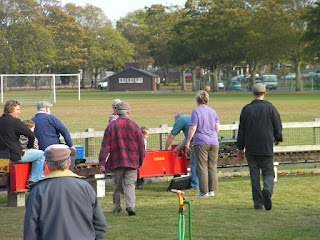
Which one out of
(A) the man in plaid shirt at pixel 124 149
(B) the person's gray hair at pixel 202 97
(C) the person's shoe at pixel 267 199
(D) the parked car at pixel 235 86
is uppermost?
(D) the parked car at pixel 235 86

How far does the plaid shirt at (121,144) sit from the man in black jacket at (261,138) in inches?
60.6

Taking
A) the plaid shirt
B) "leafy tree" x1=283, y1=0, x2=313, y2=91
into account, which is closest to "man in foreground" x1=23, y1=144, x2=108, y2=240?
the plaid shirt

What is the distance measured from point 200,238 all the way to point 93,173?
12.0 feet

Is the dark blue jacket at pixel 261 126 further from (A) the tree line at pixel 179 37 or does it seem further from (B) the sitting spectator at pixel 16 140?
(A) the tree line at pixel 179 37

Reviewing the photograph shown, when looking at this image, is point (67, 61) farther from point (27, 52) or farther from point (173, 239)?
point (173, 239)

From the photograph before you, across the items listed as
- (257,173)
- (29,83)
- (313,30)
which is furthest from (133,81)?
(257,173)

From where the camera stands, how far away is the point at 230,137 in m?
15.9

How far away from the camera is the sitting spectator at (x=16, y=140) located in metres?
8.38

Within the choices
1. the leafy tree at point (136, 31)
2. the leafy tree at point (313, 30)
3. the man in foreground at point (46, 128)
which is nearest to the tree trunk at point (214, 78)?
the leafy tree at point (313, 30)

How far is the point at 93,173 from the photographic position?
32.4 feet

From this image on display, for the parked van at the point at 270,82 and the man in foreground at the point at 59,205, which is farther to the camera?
the parked van at the point at 270,82

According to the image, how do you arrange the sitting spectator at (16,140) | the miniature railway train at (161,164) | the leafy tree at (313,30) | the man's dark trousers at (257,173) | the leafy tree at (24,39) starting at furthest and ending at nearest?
the leafy tree at (24,39) < the leafy tree at (313,30) < the miniature railway train at (161,164) < the sitting spectator at (16,140) < the man's dark trousers at (257,173)

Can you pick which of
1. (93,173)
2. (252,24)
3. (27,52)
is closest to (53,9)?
(27,52)

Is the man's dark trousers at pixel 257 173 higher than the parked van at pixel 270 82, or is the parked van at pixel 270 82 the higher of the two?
the parked van at pixel 270 82
